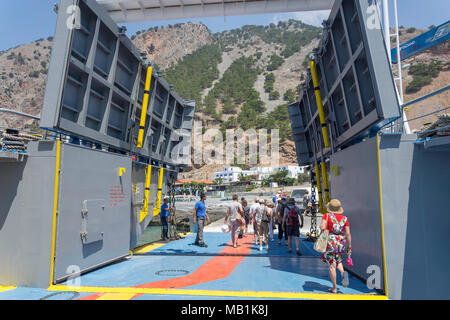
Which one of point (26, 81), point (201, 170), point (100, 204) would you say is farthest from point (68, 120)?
point (26, 81)

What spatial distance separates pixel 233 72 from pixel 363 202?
11500 centimetres

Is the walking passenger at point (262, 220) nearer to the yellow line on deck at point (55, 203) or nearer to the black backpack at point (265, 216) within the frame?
the black backpack at point (265, 216)

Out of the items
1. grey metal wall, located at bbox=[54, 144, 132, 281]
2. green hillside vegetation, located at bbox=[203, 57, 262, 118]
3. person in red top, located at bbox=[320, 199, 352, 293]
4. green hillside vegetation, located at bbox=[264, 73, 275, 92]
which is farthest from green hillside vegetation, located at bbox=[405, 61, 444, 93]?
grey metal wall, located at bbox=[54, 144, 132, 281]

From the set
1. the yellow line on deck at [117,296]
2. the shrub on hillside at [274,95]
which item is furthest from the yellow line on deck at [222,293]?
the shrub on hillside at [274,95]

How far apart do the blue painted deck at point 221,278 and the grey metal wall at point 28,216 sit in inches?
14.5

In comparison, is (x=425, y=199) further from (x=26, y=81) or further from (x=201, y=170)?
(x=26, y=81)

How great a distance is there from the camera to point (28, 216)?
5316 millimetres

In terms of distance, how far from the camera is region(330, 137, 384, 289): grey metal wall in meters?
5.06

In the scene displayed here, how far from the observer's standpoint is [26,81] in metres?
102

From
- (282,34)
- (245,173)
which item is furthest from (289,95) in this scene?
(282,34)

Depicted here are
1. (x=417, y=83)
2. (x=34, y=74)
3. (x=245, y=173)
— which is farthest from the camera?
(x=34, y=74)

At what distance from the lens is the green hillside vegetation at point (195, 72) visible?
10325cm

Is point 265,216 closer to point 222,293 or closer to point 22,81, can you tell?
point 222,293

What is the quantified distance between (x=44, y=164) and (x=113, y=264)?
3225mm
